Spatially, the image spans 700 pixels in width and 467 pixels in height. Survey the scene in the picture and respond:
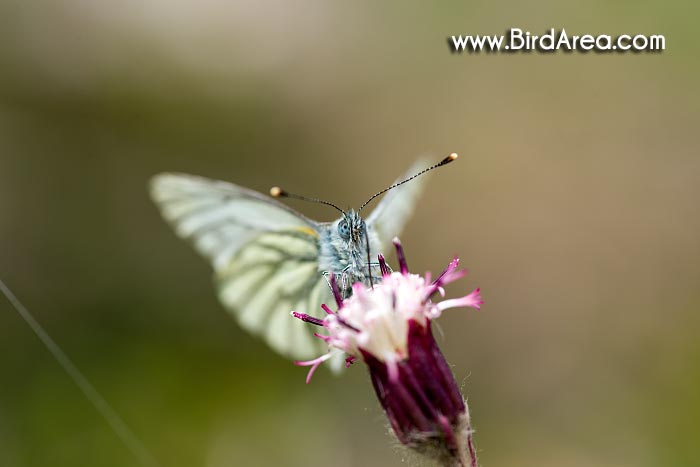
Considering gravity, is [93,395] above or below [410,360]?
below

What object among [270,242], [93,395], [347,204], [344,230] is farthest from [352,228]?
[347,204]

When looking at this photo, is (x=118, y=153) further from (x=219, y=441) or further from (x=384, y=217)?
(x=384, y=217)

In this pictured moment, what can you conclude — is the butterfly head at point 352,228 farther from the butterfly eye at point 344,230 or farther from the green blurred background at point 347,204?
the green blurred background at point 347,204

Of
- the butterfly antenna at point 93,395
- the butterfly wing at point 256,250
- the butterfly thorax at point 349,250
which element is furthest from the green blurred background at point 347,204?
the butterfly thorax at point 349,250

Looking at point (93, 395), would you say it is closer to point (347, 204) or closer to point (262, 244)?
point (262, 244)

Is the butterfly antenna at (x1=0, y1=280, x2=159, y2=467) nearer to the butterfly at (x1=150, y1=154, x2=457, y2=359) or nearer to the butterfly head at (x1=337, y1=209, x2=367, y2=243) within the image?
the butterfly at (x1=150, y1=154, x2=457, y2=359)

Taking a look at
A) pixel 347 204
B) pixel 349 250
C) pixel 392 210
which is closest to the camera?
pixel 349 250

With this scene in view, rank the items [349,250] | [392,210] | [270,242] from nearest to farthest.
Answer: [349,250] < [270,242] < [392,210]
